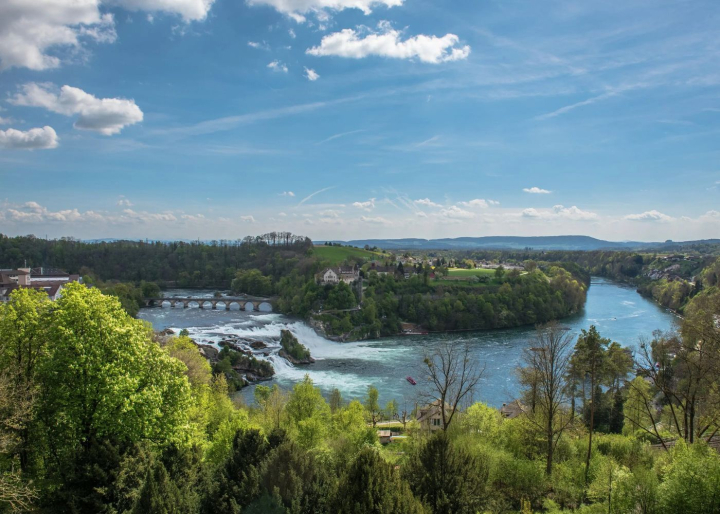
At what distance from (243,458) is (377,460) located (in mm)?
3183

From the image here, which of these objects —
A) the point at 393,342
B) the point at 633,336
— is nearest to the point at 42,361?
the point at 393,342

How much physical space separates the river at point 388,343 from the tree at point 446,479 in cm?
1516

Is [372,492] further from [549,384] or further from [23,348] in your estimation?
[549,384]

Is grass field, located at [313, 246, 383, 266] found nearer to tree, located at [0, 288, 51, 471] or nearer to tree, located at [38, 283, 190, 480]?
tree, located at [38, 283, 190, 480]

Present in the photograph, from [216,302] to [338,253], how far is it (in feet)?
95.4

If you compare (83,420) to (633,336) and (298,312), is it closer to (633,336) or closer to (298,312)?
(633,336)

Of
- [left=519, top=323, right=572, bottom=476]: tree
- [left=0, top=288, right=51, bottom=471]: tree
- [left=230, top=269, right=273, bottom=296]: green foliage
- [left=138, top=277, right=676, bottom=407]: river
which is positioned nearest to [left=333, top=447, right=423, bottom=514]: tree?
[left=0, top=288, right=51, bottom=471]: tree

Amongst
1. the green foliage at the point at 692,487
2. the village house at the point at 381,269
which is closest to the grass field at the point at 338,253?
the village house at the point at 381,269

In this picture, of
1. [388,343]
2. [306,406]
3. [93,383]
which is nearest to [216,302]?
[388,343]

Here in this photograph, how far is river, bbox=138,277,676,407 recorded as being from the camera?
31.9 metres

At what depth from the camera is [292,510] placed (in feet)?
26.4

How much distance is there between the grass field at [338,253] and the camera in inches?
3383

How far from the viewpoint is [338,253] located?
9094 centimetres

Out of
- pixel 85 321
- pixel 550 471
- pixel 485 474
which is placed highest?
pixel 85 321
